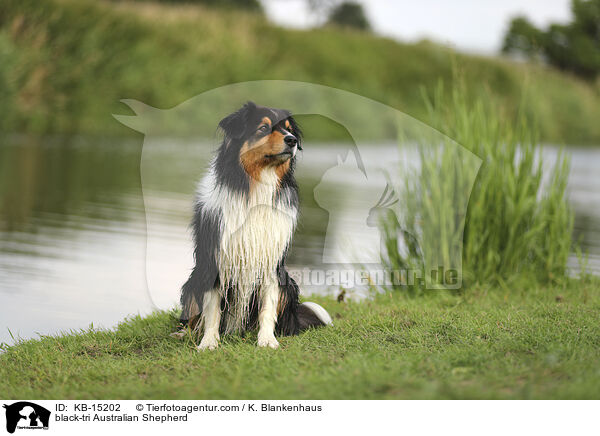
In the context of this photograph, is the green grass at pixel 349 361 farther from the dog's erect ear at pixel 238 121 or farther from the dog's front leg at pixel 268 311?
the dog's erect ear at pixel 238 121

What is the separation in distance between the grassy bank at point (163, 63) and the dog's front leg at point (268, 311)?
377 inches

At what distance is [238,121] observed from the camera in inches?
157

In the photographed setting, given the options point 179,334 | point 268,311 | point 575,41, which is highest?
point 575,41

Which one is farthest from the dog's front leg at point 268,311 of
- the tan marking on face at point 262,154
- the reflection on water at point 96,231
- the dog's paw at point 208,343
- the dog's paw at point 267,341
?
the reflection on water at point 96,231

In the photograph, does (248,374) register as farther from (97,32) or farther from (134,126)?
(97,32)

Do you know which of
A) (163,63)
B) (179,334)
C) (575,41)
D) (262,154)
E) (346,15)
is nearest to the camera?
(262,154)

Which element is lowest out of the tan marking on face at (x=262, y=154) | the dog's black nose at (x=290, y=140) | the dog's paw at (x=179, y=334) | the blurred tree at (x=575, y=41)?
the dog's paw at (x=179, y=334)

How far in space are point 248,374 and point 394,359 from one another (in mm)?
905

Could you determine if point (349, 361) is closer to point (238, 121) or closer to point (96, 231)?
point (238, 121)

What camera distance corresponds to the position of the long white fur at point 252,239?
415 centimetres

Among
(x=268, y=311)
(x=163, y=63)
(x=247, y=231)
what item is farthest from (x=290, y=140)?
(x=163, y=63)

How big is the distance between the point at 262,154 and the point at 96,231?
5.24 meters

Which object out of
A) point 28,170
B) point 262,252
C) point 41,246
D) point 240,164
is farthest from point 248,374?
point 28,170
